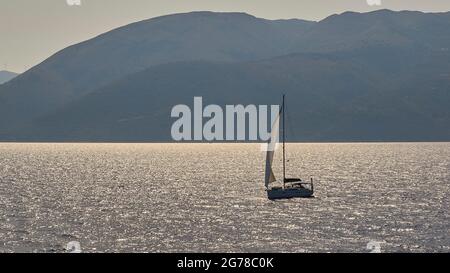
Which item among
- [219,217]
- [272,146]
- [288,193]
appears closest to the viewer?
[219,217]

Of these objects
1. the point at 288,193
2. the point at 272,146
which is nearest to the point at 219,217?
the point at 288,193

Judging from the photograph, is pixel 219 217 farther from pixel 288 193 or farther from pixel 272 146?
pixel 272 146

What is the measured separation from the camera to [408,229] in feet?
270

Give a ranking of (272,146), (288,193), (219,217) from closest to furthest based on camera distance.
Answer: (219,217)
(272,146)
(288,193)

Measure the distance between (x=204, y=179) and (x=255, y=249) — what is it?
107m

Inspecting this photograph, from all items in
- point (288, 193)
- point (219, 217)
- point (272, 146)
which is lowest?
point (219, 217)

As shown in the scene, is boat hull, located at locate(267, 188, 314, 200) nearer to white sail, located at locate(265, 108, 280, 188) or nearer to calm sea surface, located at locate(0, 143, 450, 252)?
calm sea surface, located at locate(0, 143, 450, 252)

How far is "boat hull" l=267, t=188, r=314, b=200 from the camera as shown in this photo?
11744cm

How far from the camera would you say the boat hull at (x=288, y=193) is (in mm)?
117438

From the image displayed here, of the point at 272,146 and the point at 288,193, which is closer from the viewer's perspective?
the point at 272,146

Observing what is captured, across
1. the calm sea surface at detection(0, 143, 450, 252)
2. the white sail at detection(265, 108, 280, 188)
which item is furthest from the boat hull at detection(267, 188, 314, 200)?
the white sail at detection(265, 108, 280, 188)

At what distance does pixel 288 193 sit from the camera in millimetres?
118875
